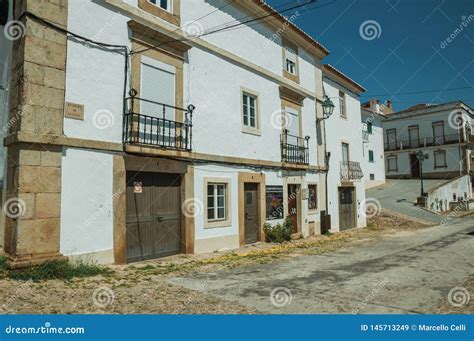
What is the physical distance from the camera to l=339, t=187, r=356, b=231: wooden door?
18.3 meters

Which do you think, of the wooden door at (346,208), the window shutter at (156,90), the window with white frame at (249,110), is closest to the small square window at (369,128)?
the wooden door at (346,208)

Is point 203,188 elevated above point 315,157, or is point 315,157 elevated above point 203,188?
point 315,157

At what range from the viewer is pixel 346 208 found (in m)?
18.8

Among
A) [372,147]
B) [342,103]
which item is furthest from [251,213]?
[372,147]

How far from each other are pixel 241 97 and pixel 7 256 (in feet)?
26.9

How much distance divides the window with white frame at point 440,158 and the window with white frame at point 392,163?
394 cm

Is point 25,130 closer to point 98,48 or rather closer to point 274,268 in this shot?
point 98,48

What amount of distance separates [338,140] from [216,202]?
9503mm

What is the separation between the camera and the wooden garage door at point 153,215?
902cm

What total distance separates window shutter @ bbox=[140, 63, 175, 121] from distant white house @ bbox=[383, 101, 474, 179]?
3359cm

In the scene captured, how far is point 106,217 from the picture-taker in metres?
8.30

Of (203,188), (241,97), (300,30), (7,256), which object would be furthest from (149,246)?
(300,30)

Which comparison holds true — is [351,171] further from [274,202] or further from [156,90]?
[156,90]

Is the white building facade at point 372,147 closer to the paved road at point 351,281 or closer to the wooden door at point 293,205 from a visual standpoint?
the wooden door at point 293,205
